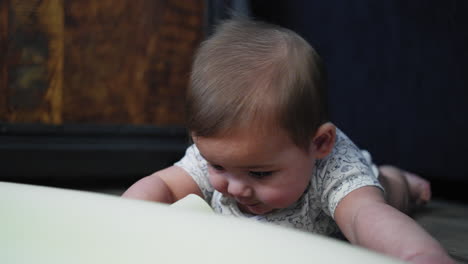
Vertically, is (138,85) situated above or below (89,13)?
below

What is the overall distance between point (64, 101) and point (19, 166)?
187mm

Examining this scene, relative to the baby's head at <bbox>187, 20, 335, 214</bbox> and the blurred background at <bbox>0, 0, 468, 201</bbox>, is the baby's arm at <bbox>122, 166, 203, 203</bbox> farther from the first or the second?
the blurred background at <bbox>0, 0, 468, 201</bbox>

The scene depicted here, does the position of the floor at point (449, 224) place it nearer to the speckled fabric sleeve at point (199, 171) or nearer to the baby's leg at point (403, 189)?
the baby's leg at point (403, 189)

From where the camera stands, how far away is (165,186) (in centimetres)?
80

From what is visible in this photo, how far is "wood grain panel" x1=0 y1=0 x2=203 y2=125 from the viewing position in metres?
1.22

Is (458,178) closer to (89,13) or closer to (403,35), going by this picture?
(403,35)

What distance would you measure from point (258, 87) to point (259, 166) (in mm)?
97

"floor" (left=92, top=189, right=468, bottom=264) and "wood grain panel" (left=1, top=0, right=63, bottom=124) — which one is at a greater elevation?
"wood grain panel" (left=1, top=0, right=63, bottom=124)

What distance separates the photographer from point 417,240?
0.48m

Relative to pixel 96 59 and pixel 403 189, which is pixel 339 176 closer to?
pixel 403 189

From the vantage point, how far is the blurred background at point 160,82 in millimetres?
1209

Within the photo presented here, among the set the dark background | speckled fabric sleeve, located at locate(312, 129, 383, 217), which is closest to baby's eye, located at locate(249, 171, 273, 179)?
Result: speckled fabric sleeve, located at locate(312, 129, 383, 217)

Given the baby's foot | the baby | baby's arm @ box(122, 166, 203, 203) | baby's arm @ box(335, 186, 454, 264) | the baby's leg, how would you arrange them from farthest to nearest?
the baby's foot
the baby's leg
baby's arm @ box(122, 166, 203, 203)
the baby
baby's arm @ box(335, 186, 454, 264)

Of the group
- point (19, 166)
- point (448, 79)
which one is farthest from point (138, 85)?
point (448, 79)
